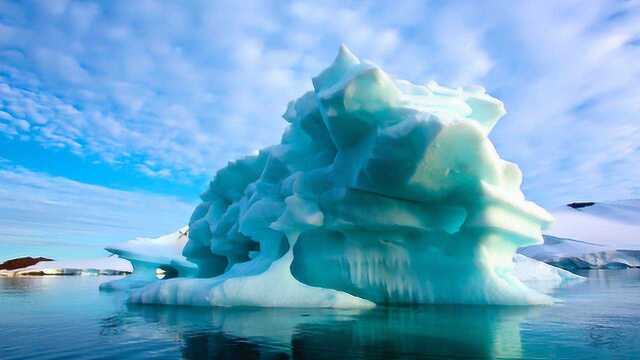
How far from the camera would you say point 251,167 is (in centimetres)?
2009

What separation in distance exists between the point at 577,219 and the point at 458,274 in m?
63.1

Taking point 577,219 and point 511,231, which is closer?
point 511,231

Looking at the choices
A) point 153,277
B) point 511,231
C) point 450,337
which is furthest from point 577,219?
point 450,337

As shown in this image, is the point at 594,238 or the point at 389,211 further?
the point at 594,238

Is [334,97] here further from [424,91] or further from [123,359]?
[123,359]

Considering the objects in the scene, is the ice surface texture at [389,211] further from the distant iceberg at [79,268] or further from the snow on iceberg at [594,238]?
the distant iceberg at [79,268]

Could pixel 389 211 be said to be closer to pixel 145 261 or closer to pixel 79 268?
pixel 145 261

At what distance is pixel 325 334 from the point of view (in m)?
7.79

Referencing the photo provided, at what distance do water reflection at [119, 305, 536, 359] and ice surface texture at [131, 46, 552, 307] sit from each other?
0.84m

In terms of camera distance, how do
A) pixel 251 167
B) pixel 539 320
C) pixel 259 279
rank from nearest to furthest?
1. pixel 539 320
2. pixel 259 279
3. pixel 251 167

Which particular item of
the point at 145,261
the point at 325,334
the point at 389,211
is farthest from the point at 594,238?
the point at 325,334

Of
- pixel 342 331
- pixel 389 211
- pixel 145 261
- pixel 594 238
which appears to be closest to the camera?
pixel 342 331

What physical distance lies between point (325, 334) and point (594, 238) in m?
61.6

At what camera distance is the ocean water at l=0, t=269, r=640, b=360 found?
20.8 feet
